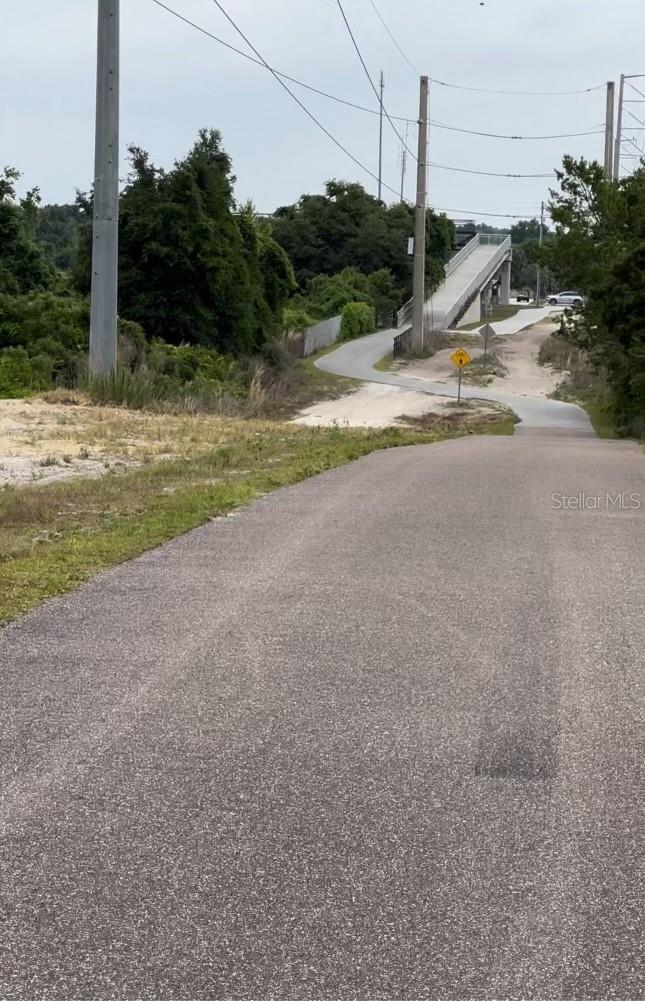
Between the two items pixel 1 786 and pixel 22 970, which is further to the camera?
pixel 1 786

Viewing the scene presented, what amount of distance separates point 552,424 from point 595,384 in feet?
39.2

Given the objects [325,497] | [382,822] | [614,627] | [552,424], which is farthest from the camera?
[552,424]

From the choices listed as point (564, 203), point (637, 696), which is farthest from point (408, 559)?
point (564, 203)

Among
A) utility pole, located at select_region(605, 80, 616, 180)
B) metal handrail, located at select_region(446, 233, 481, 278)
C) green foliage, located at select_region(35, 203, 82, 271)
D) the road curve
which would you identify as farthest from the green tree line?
green foliage, located at select_region(35, 203, 82, 271)

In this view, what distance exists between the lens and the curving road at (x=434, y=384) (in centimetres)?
4681

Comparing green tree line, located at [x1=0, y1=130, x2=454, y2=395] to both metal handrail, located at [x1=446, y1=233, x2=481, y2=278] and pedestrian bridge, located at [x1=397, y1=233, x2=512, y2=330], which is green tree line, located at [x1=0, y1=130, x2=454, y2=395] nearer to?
pedestrian bridge, located at [x1=397, y1=233, x2=512, y2=330]

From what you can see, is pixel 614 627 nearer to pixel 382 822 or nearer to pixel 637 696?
pixel 637 696

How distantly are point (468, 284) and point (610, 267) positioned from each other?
2304 inches

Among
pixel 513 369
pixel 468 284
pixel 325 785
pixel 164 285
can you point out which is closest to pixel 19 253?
pixel 164 285

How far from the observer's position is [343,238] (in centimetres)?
10081

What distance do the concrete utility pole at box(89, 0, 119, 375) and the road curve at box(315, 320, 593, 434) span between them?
18.4 meters

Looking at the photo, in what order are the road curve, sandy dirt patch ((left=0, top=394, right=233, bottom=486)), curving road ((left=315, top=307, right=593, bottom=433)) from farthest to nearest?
1. curving road ((left=315, top=307, right=593, bottom=433))
2. the road curve
3. sandy dirt patch ((left=0, top=394, right=233, bottom=486))

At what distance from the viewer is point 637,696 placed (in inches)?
260

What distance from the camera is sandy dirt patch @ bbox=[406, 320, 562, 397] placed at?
59062 millimetres
